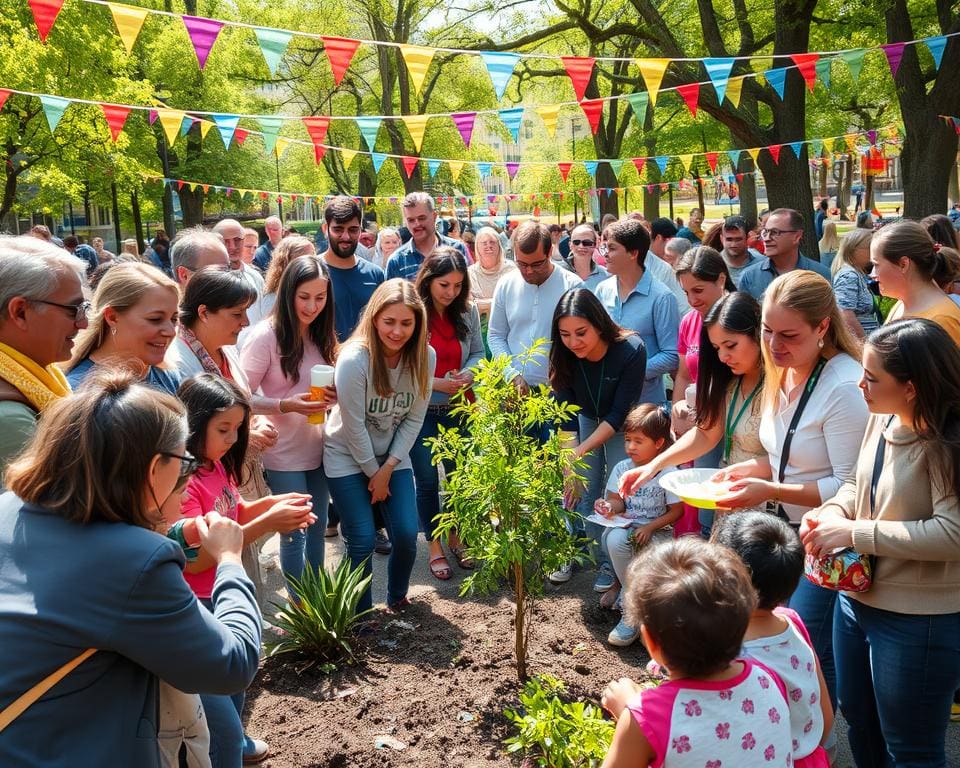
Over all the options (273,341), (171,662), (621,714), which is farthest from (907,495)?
(273,341)

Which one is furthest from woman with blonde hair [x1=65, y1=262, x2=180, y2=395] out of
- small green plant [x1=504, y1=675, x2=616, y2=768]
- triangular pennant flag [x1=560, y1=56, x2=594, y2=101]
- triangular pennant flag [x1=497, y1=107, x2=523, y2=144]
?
triangular pennant flag [x1=497, y1=107, x2=523, y2=144]

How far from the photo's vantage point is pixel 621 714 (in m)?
1.99

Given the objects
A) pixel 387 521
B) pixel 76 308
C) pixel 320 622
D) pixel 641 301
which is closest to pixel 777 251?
pixel 641 301

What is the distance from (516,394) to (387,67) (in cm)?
2526

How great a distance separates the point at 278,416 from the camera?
465 centimetres

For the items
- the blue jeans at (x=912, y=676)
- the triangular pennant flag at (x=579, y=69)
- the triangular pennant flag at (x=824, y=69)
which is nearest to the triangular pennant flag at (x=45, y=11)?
the triangular pennant flag at (x=579, y=69)

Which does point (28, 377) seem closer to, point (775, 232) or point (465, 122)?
point (775, 232)

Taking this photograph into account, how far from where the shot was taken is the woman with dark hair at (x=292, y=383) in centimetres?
460

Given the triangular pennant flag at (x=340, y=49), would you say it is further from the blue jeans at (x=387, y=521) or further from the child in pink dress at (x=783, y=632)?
the child in pink dress at (x=783, y=632)

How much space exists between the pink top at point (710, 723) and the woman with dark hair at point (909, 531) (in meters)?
0.86

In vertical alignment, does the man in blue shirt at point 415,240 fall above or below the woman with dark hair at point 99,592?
above

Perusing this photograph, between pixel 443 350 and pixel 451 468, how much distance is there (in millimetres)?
1135

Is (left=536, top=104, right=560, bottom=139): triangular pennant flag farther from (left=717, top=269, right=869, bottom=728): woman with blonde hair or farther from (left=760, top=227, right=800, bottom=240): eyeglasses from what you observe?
(left=717, top=269, right=869, bottom=728): woman with blonde hair

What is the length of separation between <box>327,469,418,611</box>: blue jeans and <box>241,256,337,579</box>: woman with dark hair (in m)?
0.20
